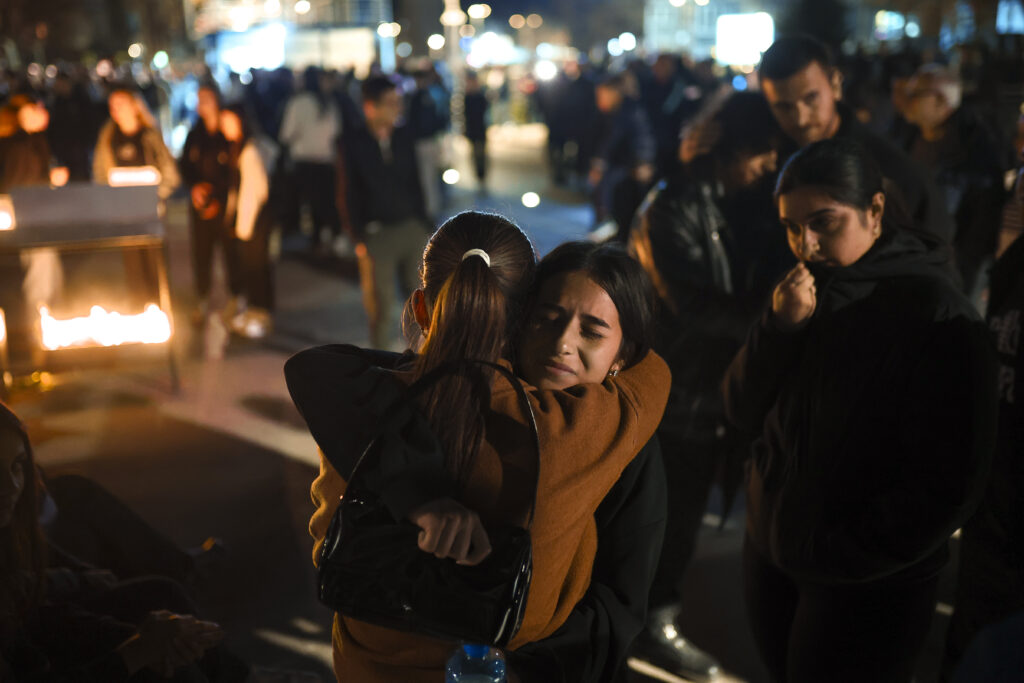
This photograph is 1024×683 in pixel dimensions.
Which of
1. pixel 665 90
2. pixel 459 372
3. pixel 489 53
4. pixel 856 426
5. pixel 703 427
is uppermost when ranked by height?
pixel 489 53

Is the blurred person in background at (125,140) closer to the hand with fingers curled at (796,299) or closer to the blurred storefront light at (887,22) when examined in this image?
the hand with fingers curled at (796,299)

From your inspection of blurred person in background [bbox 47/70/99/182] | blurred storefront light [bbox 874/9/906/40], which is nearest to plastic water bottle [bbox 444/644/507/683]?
blurred person in background [bbox 47/70/99/182]

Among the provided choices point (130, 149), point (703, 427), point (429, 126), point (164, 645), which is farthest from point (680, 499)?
point (429, 126)

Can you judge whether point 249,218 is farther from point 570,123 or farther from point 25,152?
point 570,123

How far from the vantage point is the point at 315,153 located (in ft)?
36.2

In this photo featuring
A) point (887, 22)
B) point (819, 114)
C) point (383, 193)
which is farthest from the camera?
point (887, 22)

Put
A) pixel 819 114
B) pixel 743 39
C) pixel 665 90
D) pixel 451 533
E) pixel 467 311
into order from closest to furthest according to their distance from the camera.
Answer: pixel 451 533, pixel 467 311, pixel 819 114, pixel 665 90, pixel 743 39

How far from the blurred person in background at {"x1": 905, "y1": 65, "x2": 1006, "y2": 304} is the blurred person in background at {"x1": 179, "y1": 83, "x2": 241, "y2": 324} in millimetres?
5053

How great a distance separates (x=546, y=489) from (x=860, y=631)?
3.69 feet

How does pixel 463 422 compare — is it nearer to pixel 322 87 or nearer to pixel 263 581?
pixel 263 581

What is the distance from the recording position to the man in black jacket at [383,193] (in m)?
6.37

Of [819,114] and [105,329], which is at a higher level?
[819,114]

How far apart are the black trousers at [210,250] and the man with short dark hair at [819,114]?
5.26 m

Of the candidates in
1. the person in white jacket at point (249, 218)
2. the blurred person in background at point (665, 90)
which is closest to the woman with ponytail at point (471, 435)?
the person in white jacket at point (249, 218)
